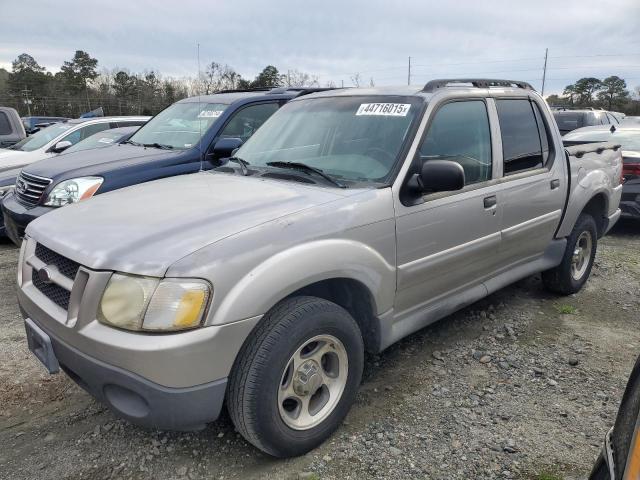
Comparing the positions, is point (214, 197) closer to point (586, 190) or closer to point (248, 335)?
point (248, 335)

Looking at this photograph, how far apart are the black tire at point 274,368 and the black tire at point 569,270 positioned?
9.41ft

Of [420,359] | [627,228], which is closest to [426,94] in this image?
[420,359]

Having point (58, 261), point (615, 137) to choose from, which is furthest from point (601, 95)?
point (58, 261)

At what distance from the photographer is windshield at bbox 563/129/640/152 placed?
7.59m

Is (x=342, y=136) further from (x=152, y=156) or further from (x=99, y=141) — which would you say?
(x=99, y=141)

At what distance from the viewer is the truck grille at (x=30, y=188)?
5.18m

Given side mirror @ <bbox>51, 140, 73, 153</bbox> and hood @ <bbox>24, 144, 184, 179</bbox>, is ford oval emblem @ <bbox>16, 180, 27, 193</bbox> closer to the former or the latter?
hood @ <bbox>24, 144, 184, 179</bbox>

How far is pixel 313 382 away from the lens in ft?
8.52

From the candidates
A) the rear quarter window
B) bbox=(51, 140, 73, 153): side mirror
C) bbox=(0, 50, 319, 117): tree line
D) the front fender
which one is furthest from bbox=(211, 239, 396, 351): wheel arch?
bbox=(0, 50, 319, 117): tree line

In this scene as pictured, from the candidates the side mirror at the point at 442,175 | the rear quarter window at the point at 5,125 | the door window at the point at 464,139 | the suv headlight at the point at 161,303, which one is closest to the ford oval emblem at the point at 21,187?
the suv headlight at the point at 161,303

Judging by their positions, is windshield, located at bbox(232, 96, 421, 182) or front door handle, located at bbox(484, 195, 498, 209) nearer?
windshield, located at bbox(232, 96, 421, 182)

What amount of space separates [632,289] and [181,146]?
4.93 meters

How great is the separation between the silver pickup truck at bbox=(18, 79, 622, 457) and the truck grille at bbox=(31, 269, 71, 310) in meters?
0.01

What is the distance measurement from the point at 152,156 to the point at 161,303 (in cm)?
368
